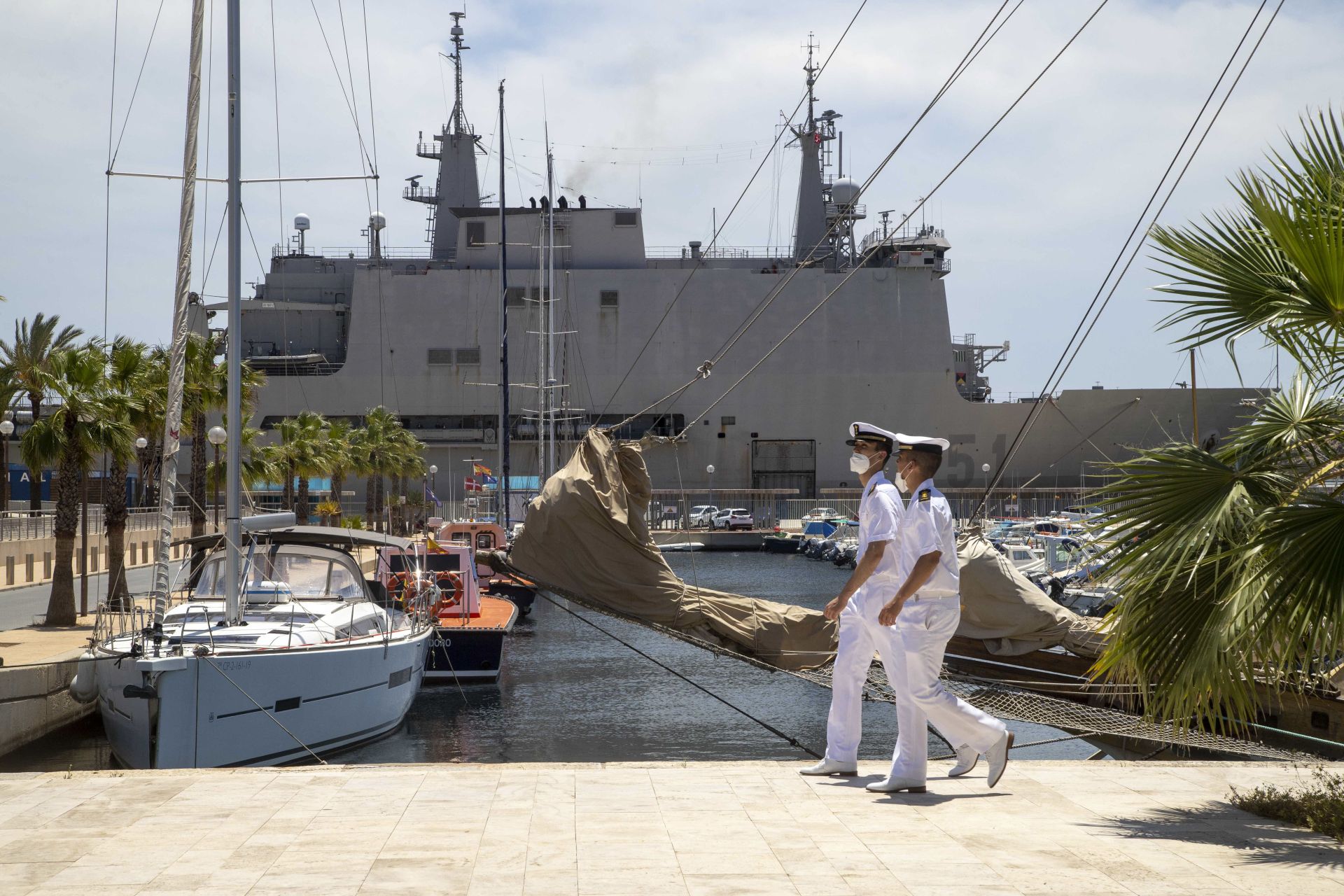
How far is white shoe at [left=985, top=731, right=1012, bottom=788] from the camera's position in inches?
257

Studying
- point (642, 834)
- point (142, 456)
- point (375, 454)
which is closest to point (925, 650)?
point (642, 834)

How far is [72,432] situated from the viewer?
2061cm

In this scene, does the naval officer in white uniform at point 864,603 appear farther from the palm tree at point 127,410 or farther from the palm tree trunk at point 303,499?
the palm tree trunk at point 303,499

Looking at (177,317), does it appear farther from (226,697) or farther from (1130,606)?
(1130,606)

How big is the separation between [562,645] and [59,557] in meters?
10.9

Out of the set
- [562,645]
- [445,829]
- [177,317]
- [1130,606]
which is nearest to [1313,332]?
[1130,606]

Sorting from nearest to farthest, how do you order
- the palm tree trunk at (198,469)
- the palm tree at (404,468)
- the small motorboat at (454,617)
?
the small motorboat at (454,617) → the palm tree trunk at (198,469) → the palm tree at (404,468)

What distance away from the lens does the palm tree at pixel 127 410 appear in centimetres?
2127

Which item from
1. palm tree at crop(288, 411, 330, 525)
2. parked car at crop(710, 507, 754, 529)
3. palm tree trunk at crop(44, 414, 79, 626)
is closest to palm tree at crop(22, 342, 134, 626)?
palm tree trunk at crop(44, 414, 79, 626)

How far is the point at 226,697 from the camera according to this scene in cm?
1223

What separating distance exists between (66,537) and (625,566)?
14420mm

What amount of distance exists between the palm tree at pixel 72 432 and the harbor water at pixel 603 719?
20.2ft

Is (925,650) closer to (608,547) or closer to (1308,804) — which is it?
(1308,804)

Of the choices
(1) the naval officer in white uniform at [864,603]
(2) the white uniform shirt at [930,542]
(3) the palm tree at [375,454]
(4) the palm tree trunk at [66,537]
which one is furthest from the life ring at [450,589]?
(3) the palm tree at [375,454]
